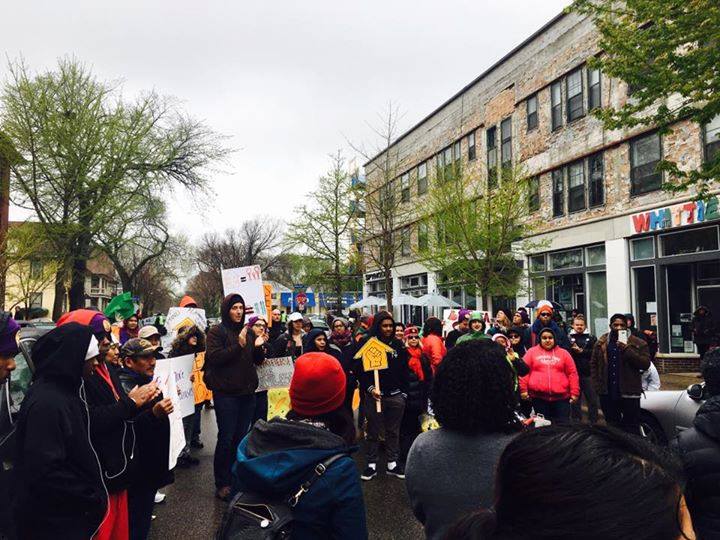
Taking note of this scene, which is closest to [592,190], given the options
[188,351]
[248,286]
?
[248,286]

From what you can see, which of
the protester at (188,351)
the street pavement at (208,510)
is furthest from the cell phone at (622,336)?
the protester at (188,351)

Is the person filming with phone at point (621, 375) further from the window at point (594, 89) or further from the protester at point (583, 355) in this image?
the window at point (594, 89)

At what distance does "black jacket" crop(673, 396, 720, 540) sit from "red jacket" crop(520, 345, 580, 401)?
15.1 ft

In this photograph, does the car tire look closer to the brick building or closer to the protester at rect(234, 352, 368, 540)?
the protester at rect(234, 352, 368, 540)

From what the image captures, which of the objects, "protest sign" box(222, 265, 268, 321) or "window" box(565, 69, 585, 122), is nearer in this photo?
"protest sign" box(222, 265, 268, 321)

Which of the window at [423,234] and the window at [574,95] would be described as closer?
the window at [574,95]

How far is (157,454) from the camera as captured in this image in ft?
12.4

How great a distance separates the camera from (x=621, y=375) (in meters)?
7.65

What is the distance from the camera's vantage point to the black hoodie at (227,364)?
5988 millimetres

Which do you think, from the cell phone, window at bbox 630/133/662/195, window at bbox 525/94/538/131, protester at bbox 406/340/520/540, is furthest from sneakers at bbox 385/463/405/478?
window at bbox 525/94/538/131

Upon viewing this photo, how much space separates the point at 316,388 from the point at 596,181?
21.4 metres

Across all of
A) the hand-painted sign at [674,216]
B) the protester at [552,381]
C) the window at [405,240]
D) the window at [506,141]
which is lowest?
the protester at [552,381]

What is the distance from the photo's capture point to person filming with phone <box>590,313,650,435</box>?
24.7 feet

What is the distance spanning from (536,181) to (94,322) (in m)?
23.7
